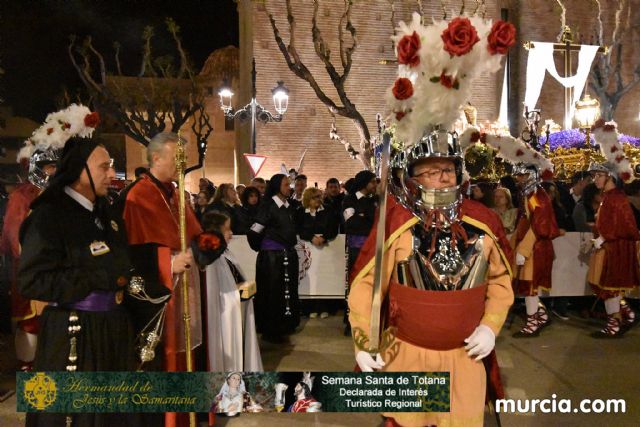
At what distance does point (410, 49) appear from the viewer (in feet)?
9.75

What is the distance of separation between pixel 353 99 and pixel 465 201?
19136 mm

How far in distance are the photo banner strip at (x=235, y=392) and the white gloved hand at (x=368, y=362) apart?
156 millimetres

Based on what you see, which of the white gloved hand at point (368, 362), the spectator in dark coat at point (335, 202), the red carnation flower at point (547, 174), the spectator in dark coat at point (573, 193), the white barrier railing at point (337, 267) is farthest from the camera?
the spectator in dark coat at point (573, 193)

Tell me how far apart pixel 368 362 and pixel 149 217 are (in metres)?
2.11

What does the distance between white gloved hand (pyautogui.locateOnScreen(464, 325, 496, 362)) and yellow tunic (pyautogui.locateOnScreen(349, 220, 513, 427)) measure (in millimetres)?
61

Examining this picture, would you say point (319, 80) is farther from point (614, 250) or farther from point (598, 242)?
point (614, 250)

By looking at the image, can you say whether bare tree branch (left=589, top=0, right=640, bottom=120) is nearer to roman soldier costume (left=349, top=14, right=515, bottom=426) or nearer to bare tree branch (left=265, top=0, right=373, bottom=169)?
bare tree branch (left=265, top=0, right=373, bottom=169)

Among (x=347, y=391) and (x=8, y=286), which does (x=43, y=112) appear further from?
(x=347, y=391)

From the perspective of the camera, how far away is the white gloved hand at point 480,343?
9.75 feet

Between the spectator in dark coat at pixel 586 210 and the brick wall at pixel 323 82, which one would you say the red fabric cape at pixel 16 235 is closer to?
the spectator in dark coat at pixel 586 210

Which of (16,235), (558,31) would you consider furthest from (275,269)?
(558,31)

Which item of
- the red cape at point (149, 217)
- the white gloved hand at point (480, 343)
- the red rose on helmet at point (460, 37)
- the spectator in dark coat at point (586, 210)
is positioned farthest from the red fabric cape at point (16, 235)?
the spectator in dark coat at point (586, 210)

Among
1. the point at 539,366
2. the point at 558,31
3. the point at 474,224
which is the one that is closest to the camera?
the point at 474,224

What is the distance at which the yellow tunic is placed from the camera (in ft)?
9.70
